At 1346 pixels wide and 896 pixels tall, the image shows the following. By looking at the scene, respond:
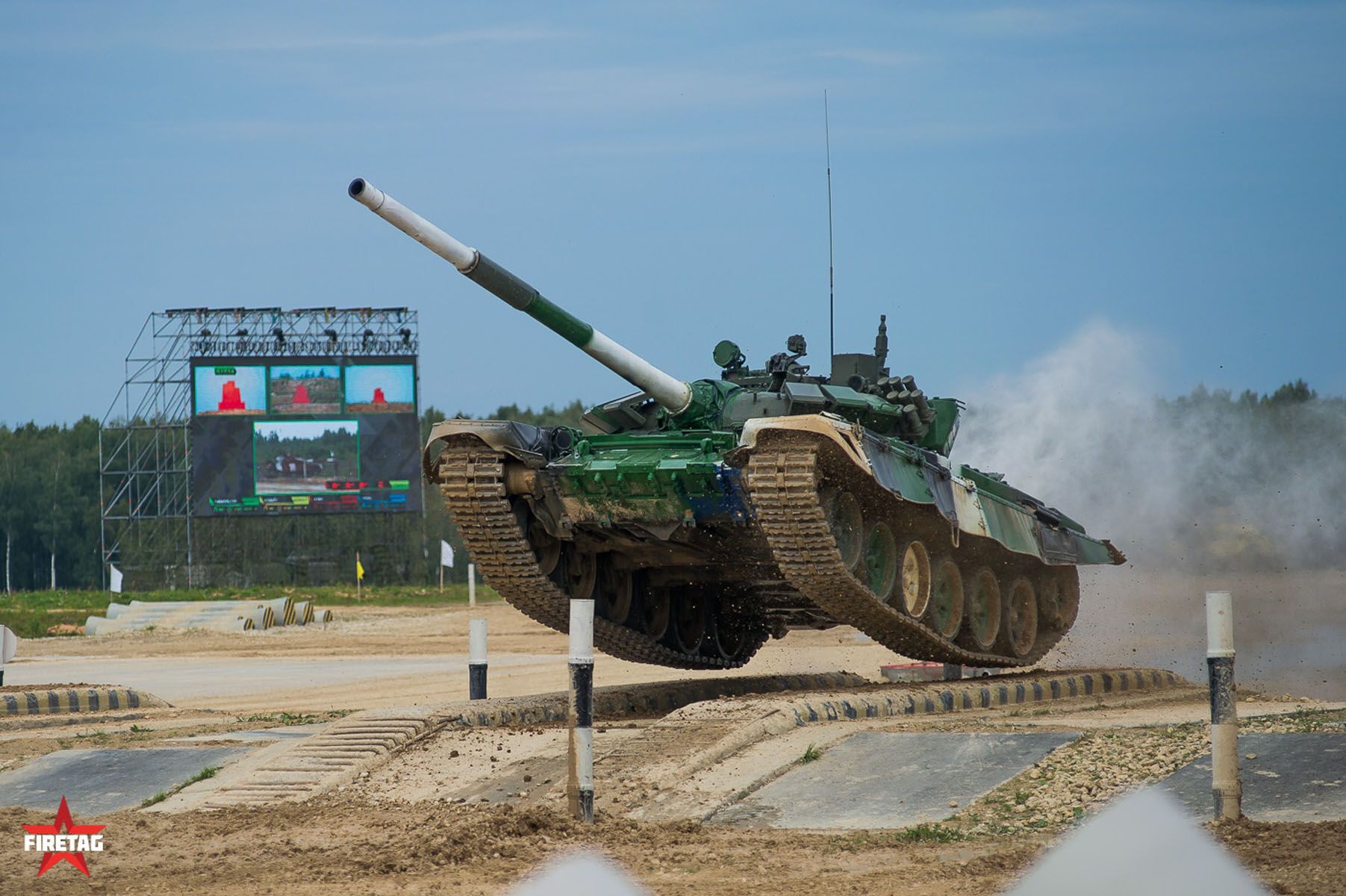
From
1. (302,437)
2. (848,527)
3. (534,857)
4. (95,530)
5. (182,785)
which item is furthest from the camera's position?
(95,530)

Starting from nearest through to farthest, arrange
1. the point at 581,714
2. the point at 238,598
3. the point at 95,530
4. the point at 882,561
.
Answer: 1. the point at 581,714
2. the point at 882,561
3. the point at 238,598
4. the point at 95,530

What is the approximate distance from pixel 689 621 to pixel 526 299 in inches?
172

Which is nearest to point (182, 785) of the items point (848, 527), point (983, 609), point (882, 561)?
point (848, 527)

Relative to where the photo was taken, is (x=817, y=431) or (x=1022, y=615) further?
(x=1022, y=615)

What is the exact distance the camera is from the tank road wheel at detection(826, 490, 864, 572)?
12.6m

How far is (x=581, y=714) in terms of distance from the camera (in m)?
7.76

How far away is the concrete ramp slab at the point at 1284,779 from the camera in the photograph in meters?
7.07

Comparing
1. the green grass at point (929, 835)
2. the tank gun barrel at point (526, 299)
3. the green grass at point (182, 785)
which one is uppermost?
the tank gun barrel at point (526, 299)

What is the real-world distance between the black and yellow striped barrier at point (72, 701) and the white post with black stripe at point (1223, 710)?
35.3ft

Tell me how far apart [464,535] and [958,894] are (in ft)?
26.2

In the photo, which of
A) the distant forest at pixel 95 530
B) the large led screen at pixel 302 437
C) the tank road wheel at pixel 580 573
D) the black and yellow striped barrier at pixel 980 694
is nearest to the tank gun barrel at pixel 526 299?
the tank road wheel at pixel 580 573

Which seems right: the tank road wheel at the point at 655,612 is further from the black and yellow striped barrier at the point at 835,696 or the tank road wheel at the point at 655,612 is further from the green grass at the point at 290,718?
the green grass at the point at 290,718

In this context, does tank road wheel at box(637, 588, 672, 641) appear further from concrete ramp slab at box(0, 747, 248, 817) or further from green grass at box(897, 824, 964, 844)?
green grass at box(897, 824, 964, 844)

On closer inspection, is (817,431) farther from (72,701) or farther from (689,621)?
(72,701)
